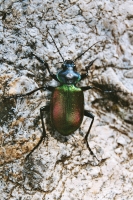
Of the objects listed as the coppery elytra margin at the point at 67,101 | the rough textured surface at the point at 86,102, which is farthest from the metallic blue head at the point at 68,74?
the rough textured surface at the point at 86,102

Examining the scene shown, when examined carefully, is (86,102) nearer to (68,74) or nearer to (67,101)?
(67,101)

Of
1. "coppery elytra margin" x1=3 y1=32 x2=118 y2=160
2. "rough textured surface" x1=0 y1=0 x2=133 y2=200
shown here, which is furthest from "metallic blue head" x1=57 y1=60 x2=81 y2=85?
"rough textured surface" x1=0 y1=0 x2=133 y2=200

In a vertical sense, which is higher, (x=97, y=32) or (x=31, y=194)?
(x=97, y=32)

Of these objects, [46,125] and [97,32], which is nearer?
[46,125]

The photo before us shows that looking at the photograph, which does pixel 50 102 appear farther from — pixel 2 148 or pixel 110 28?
pixel 110 28

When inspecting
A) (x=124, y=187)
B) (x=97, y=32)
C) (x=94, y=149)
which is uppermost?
(x=97, y=32)

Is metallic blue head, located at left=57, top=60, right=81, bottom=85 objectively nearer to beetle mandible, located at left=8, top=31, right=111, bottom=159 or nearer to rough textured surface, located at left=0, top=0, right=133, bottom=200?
beetle mandible, located at left=8, top=31, right=111, bottom=159

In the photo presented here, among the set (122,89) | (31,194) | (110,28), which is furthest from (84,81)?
(31,194)
